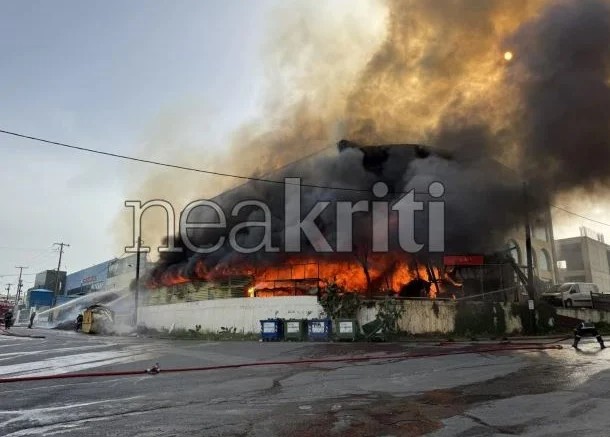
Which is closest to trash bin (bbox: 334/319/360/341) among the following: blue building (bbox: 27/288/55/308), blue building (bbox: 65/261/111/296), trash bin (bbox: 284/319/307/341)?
trash bin (bbox: 284/319/307/341)

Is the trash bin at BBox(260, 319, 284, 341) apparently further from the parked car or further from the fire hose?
the parked car

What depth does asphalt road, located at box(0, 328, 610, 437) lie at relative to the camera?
4934mm

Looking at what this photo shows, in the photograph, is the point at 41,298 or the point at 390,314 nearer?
the point at 390,314

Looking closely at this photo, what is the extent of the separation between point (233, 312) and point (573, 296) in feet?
58.1

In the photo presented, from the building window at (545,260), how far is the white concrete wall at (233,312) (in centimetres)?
2498

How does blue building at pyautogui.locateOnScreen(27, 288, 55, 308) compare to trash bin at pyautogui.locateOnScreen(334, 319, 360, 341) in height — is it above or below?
above

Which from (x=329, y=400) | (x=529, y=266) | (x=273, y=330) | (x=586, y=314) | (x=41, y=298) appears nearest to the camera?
(x=329, y=400)

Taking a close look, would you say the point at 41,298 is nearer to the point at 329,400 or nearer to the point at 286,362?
the point at 286,362

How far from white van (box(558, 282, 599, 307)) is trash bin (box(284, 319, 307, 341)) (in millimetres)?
14695

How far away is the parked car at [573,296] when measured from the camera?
81.9 ft

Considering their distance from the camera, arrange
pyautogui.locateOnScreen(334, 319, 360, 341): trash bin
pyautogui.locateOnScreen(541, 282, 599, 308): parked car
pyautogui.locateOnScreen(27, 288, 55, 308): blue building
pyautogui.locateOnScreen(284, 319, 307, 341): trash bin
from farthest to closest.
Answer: pyautogui.locateOnScreen(27, 288, 55, 308): blue building → pyautogui.locateOnScreen(541, 282, 599, 308): parked car → pyautogui.locateOnScreen(284, 319, 307, 341): trash bin → pyautogui.locateOnScreen(334, 319, 360, 341): trash bin

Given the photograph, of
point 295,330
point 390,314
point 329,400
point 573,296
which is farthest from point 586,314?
point 329,400

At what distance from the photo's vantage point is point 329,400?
6457 millimetres

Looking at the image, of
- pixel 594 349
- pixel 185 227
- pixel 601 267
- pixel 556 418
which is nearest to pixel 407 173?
pixel 594 349
